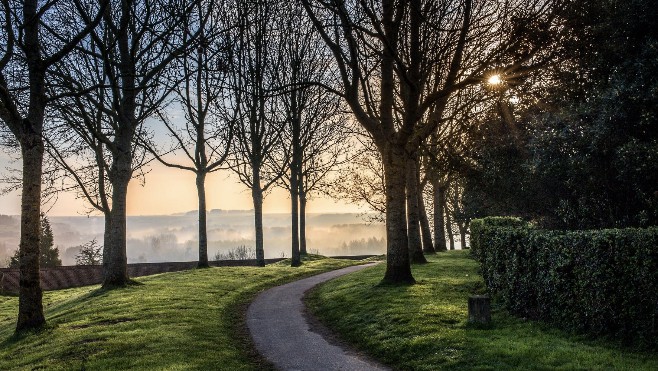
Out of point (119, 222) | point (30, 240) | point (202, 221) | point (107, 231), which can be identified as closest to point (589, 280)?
point (30, 240)

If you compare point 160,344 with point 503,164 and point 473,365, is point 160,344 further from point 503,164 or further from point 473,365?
point 503,164

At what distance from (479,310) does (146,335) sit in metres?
8.21

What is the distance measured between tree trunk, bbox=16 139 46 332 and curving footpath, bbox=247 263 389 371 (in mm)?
6205

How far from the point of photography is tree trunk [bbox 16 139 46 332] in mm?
14492

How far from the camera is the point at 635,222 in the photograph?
22844 mm

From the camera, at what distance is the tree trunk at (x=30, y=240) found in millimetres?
14492

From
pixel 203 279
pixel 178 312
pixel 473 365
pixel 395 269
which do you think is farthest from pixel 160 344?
pixel 203 279

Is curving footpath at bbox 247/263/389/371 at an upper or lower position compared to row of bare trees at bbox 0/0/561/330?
lower

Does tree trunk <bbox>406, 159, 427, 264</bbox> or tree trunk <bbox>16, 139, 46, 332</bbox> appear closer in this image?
tree trunk <bbox>16, 139, 46, 332</bbox>

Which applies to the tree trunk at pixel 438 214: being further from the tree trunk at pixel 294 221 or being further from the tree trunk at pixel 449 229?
the tree trunk at pixel 449 229

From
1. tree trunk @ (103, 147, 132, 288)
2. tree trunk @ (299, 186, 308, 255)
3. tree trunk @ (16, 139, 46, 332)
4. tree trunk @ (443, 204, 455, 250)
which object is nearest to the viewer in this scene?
tree trunk @ (16, 139, 46, 332)

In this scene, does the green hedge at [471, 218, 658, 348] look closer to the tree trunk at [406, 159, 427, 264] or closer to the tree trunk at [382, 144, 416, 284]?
the tree trunk at [382, 144, 416, 284]

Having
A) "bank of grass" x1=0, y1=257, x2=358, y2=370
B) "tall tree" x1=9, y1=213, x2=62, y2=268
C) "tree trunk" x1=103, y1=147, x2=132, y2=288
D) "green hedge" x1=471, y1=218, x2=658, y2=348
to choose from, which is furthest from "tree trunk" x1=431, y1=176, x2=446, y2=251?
"tall tree" x1=9, y1=213, x2=62, y2=268

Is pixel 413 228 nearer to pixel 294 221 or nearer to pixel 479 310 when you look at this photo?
pixel 294 221
